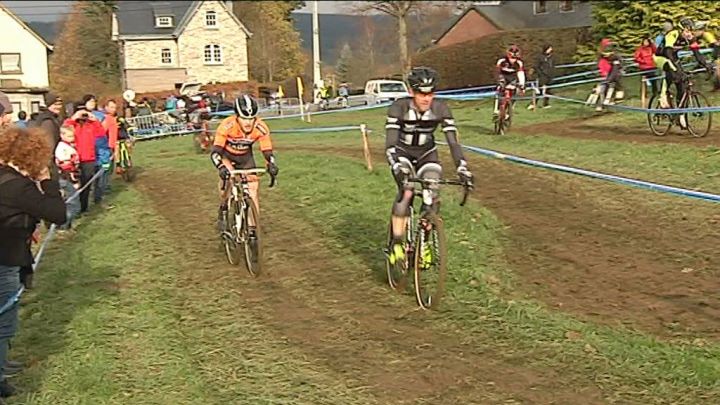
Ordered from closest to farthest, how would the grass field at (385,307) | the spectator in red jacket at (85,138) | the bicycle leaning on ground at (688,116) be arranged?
the grass field at (385,307) < the spectator in red jacket at (85,138) < the bicycle leaning on ground at (688,116)

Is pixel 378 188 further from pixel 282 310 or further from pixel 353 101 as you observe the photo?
pixel 353 101

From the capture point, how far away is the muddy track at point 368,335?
610 centimetres

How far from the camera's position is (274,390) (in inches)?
248

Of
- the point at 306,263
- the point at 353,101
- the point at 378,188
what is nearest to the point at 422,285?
the point at 306,263

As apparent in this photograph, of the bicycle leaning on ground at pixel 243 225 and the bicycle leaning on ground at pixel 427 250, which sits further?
the bicycle leaning on ground at pixel 243 225

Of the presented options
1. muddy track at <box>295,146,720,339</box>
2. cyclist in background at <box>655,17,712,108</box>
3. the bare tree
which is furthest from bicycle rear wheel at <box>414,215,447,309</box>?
the bare tree

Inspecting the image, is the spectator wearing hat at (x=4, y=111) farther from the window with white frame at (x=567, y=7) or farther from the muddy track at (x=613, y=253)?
the window with white frame at (x=567, y=7)

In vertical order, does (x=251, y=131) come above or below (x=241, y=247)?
above

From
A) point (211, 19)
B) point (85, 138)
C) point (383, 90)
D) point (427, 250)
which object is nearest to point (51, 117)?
point (85, 138)

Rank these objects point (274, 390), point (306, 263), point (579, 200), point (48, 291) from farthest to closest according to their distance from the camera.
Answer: point (579, 200)
point (306, 263)
point (48, 291)
point (274, 390)

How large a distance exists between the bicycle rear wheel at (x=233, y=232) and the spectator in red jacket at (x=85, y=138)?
167 inches

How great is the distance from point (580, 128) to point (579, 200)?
8.67 meters

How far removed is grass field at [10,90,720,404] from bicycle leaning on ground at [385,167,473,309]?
0.65 feet

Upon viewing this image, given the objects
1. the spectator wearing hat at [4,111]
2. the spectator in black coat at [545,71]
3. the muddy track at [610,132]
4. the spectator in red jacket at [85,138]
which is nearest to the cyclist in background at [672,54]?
the muddy track at [610,132]
